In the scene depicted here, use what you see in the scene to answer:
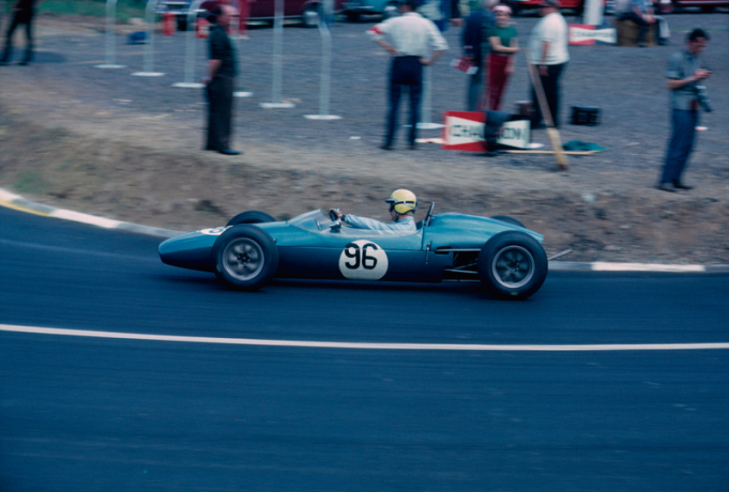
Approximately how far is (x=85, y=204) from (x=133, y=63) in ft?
28.8

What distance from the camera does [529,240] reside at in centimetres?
678

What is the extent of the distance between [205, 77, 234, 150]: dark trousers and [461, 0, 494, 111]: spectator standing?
3.82m

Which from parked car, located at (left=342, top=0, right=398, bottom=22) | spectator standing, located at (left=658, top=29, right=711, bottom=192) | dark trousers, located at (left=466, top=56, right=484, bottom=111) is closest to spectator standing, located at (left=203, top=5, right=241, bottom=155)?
dark trousers, located at (left=466, top=56, right=484, bottom=111)

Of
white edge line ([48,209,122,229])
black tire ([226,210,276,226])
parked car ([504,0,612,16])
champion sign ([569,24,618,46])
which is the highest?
parked car ([504,0,612,16])

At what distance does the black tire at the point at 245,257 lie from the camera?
6699 millimetres

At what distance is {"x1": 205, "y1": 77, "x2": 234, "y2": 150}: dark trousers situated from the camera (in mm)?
10172

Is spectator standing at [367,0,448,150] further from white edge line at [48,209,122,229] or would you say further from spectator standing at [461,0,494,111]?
white edge line at [48,209,122,229]

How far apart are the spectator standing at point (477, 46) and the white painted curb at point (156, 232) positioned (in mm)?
4562

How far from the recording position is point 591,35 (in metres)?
20.5

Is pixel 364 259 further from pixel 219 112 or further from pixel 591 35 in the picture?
pixel 591 35

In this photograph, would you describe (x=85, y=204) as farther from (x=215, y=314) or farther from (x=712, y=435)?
(x=712, y=435)

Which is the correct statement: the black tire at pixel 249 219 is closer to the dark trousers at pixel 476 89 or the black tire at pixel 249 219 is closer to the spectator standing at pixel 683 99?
the spectator standing at pixel 683 99

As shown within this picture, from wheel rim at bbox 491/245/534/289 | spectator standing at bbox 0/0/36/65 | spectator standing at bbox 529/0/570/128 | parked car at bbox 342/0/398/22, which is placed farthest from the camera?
parked car at bbox 342/0/398/22

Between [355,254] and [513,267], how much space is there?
1331mm
